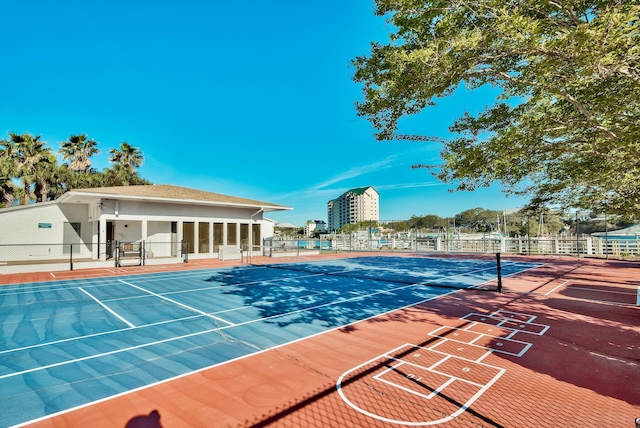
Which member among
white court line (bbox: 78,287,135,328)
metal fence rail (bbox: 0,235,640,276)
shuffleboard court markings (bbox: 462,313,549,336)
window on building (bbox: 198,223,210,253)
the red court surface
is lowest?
shuffleboard court markings (bbox: 462,313,549,336)

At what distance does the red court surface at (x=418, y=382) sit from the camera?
10.7 feet

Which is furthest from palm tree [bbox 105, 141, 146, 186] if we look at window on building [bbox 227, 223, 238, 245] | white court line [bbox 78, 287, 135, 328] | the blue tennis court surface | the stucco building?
white court line [bbox 78, 287, 135, 328]

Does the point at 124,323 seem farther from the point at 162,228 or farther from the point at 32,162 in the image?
the point at 32,162

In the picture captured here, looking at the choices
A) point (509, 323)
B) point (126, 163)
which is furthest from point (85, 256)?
point (509, 323)

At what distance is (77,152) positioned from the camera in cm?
3200

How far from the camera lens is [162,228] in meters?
20.7

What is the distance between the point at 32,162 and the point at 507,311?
1370 inches

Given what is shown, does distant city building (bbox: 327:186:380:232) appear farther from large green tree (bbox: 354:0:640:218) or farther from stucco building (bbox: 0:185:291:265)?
large green tree (bbox: 354:0:640:218)

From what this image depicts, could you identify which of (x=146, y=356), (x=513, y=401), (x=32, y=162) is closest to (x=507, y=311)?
(x=513, y=401)

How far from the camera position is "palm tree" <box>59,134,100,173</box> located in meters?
31.6

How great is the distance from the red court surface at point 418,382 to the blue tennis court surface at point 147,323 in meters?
0.57

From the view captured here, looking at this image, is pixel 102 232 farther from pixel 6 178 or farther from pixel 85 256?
pixel 6 178

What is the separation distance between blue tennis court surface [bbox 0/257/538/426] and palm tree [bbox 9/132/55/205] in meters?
19.2

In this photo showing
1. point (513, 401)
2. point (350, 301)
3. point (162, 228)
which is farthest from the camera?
point (162, 228)
